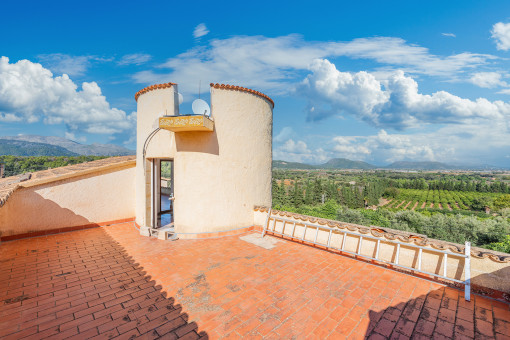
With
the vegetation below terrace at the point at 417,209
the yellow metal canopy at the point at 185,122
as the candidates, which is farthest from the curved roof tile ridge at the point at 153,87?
the vegetation below terrace at the point at 417,209

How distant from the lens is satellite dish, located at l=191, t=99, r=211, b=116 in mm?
7096

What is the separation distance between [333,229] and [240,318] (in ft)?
12.6

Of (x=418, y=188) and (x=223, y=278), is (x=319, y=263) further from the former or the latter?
(x=418, y=188)

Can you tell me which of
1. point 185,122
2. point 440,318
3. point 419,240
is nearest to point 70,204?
point 185,122

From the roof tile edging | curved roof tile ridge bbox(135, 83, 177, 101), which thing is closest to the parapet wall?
the roof tile edging

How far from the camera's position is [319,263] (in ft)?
17.9

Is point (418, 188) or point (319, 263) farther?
point (418, 188)

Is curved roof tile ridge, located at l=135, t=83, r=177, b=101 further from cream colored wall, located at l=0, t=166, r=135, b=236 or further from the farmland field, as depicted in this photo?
the farmland field

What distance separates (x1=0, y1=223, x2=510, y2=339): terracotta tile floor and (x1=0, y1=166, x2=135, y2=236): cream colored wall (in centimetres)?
130

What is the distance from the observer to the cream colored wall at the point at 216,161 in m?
7.07

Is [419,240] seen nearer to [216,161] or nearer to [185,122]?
[216,161]

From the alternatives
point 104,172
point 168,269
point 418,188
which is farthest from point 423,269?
point 418,188

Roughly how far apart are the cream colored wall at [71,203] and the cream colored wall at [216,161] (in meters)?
Result: 1.86

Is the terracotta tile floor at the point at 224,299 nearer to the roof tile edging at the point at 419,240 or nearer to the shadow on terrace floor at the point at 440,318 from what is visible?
the shadow on terrace floor at the point at 440,318
